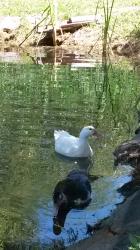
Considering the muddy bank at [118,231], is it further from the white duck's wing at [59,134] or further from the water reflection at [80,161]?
the white duck's wing at [59,134]

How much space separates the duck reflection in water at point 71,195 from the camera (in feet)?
25.7

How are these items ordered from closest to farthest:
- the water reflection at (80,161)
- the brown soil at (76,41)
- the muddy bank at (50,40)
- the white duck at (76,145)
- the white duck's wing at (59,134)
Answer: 1. the water reflection at (80,161)
2. the white duck at (76,145)
3. the white duck's wing at (59,134)
4. the brown soil at (76,41)
5. the muddy bank at (50,40)

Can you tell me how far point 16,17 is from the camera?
27594 millimetres

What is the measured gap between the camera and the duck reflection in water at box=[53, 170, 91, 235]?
7832 mm

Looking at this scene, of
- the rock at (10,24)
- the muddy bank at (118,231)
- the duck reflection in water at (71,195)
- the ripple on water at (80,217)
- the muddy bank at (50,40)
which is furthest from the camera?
the rock at (10,24)

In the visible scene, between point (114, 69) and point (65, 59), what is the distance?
12.9 ft

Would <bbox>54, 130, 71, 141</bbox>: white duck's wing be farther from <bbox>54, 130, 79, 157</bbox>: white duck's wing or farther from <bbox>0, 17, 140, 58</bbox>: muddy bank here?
<bbox>0, 17, 140, 58</bbox>: muddy bank

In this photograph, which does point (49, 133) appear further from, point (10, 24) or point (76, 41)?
point (10, 24)

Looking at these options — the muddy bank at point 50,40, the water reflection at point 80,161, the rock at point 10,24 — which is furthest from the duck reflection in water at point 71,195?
the rock at point 10,24

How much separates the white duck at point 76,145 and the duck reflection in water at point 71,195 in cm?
296

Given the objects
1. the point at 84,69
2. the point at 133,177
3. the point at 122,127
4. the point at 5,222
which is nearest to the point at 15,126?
the point at 122,127

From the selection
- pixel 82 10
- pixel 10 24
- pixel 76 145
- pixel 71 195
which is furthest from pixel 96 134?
pixel 82 10

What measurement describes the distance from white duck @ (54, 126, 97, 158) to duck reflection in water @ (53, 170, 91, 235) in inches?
117

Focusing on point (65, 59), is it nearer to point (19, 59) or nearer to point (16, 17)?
point (19, 59)
